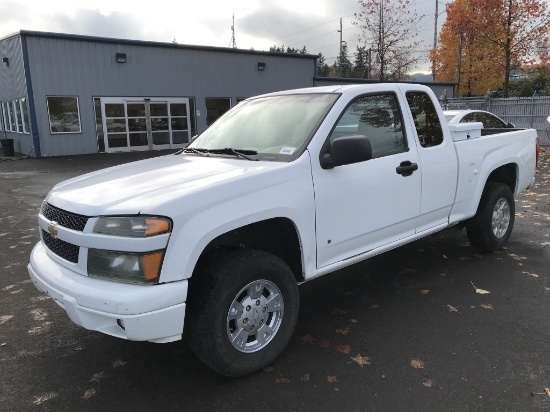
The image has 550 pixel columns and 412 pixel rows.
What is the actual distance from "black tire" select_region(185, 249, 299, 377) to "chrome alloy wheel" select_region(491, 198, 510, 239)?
3.24 m

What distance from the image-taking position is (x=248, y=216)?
2.96m

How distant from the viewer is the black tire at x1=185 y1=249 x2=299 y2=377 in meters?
2.84

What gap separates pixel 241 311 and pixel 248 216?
64 cm

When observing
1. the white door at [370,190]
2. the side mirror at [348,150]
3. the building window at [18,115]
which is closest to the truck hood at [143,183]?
the side mirror at [348,150]

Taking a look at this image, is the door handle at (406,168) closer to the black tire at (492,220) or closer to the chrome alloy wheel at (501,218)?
the black tire at (492,220)

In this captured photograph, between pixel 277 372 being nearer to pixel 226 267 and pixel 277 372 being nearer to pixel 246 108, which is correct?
pixel 226 267

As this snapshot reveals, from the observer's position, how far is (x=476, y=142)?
4906 mm

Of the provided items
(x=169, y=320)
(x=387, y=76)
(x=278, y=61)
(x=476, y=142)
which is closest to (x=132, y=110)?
(x=278, y=61)

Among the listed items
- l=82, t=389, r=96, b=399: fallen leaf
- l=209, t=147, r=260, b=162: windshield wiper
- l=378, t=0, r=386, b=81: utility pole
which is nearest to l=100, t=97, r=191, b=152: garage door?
l=378, t=0, r=386, b=81: utility pole

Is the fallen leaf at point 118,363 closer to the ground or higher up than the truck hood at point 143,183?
closer to the ground

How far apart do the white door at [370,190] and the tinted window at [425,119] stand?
0.69ft

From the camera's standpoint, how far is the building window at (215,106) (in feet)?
79.6

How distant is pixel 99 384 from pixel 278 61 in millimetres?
24958

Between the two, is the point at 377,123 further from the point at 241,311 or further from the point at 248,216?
the point at 241,311
